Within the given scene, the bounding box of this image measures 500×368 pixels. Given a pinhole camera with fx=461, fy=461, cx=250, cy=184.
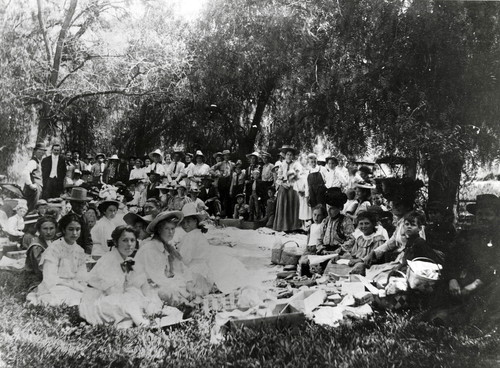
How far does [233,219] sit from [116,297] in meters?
2.33

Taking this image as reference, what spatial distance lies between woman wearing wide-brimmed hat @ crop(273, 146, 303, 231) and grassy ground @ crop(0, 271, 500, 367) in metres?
2.81

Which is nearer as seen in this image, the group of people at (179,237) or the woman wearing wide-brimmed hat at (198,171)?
the group of people at (179,237)

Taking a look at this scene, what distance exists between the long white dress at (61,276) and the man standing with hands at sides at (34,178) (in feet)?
2.53

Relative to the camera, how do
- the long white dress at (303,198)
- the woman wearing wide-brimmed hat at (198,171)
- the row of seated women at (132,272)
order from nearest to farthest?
the row of seated women at (132,272) → the woman wearing wide-brimmed hat at (198,171) → the long white dress at (303,198)

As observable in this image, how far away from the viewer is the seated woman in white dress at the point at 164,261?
3.59 m

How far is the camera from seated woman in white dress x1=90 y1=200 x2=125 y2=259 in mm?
3930

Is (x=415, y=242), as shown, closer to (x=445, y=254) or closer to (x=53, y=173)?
(x=445, y=254)

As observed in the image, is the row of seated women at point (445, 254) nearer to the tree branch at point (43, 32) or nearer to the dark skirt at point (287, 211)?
the dark skirt at point (287, 211)

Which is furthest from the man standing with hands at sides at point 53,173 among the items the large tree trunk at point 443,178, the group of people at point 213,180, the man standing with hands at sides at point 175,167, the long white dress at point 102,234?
the large tree trunk at point 443,178

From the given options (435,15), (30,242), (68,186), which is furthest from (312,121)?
(30,242)

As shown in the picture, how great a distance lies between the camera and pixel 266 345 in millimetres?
2805

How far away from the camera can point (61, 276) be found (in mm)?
3582

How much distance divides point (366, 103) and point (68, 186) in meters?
2.98

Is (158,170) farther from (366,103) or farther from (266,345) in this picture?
(266,345)
